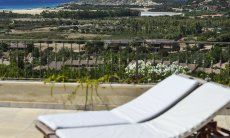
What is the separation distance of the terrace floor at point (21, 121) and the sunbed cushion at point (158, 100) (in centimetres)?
94

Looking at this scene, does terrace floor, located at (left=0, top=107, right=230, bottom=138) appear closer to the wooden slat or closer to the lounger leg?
the wooden slat

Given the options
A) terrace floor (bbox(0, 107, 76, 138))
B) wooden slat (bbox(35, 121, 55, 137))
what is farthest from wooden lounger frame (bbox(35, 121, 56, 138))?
terrace floor (bbox(0, 107, 76, 138))

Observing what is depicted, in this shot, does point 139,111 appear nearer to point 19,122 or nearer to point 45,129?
point 45,129

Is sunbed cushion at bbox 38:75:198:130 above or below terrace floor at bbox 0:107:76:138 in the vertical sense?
above

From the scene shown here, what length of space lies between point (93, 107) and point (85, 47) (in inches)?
44.0

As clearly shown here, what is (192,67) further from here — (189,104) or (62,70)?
(189,104)

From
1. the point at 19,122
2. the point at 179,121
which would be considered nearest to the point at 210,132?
the point at 179,121

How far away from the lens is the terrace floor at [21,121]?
467 centimetres

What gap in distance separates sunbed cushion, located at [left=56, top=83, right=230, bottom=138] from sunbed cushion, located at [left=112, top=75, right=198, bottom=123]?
0.30ft

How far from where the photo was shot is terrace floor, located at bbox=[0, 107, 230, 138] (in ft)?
15.3

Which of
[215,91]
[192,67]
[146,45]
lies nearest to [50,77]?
[146,45]

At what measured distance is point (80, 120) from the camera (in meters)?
3.93

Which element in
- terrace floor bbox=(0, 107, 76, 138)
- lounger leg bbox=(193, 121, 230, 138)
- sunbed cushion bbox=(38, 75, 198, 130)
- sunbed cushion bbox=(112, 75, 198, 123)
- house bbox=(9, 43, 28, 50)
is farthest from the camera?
house bbox=(9, 43, 28, 50)

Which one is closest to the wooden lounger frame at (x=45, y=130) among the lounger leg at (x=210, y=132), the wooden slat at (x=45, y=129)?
the wooden slat at (x=45, y=129)
